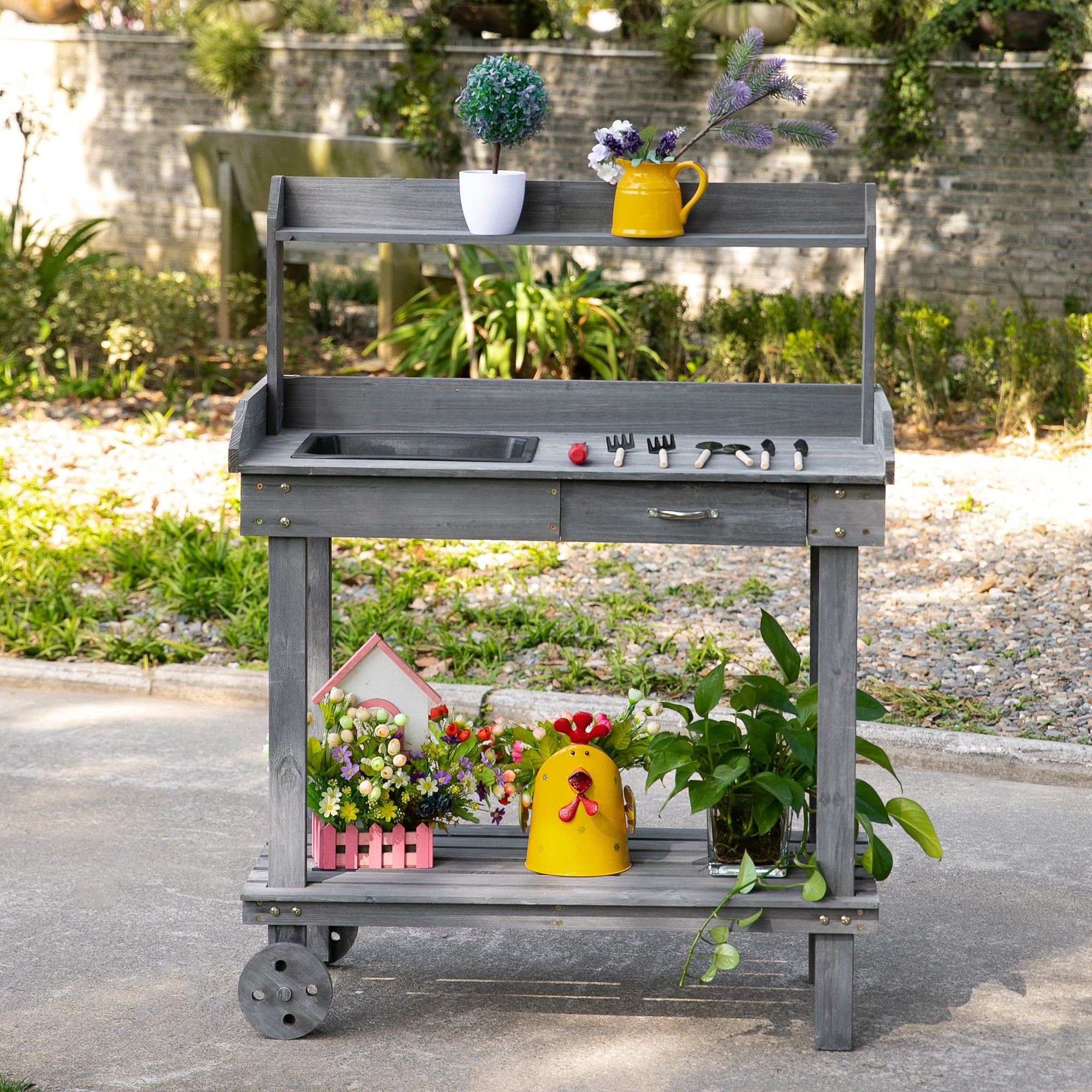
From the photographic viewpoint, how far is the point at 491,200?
9.35 ft

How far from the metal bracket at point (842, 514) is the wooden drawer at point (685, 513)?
0.02 m

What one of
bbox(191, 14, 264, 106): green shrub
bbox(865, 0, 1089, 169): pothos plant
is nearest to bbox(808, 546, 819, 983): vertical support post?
bbox(865, 0, 1089, 169): pothos plant

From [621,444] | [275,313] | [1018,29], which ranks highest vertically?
[1018,29]

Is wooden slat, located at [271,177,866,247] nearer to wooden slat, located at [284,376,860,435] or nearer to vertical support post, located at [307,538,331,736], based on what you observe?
wooden slat, located at [284,376,860,435]

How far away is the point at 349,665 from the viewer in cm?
291

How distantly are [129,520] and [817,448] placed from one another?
4104 millimetres

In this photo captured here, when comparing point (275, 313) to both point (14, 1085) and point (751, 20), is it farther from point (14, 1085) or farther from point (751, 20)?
point (751, 20)

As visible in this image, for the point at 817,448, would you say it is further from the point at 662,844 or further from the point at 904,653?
the point at 904,653

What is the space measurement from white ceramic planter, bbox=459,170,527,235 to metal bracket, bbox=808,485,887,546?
0.85 meters

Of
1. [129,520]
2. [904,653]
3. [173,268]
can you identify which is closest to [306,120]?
[173,268]

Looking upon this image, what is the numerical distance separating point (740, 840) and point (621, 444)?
839 millimetres

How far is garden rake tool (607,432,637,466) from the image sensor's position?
9.10 ft

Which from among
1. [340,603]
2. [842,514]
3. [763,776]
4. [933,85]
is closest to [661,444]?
[842,514]

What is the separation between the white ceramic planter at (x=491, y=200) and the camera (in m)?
2.83
